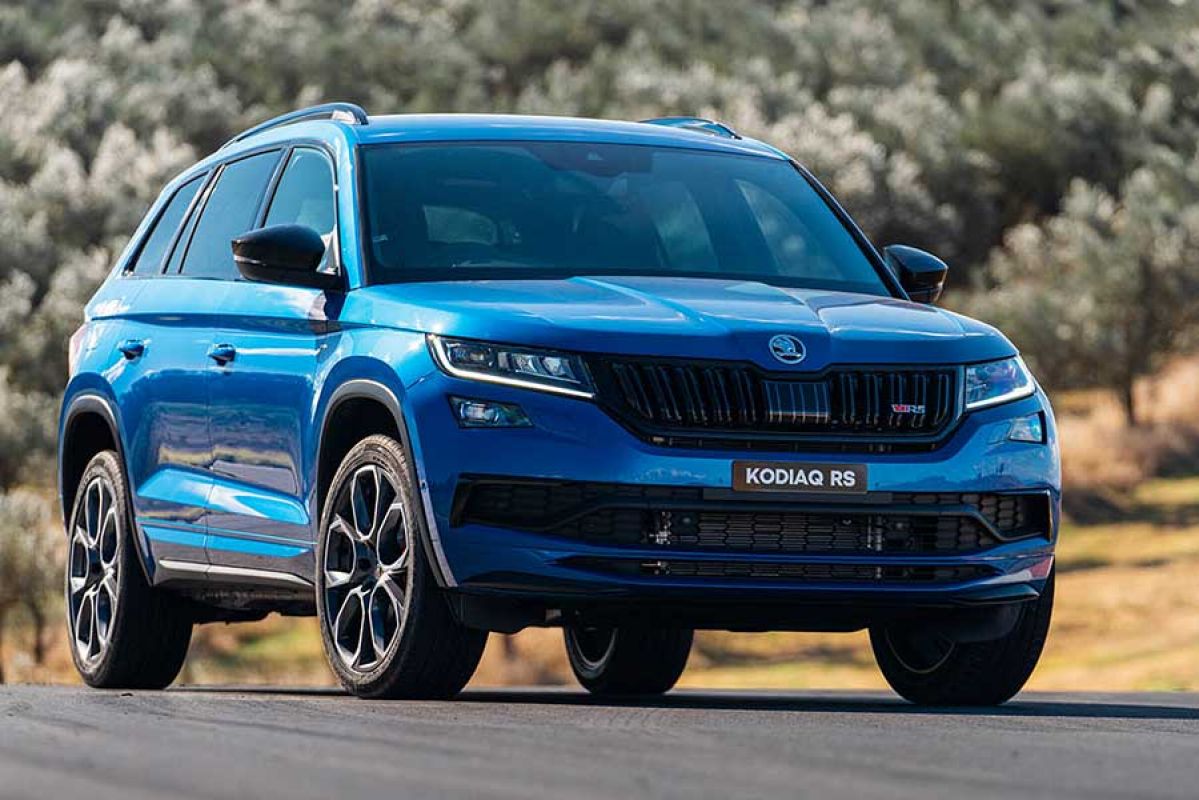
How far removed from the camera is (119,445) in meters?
10.3

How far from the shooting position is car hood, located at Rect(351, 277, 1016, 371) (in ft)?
26.0

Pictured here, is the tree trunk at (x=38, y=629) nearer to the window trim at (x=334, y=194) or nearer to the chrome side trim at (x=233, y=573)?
the chrome side trim at (x=233, y=573)

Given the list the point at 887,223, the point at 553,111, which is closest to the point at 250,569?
the point at 887,223

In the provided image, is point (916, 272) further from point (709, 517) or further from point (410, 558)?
point (410, 558)

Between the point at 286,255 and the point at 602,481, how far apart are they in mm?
1583

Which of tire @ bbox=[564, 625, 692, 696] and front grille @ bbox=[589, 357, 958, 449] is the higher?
front grille @ bbox=[589, 357, 958, 449]

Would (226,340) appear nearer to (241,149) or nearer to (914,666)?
(241,149)

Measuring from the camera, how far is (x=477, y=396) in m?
7.84

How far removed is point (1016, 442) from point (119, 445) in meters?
3.67

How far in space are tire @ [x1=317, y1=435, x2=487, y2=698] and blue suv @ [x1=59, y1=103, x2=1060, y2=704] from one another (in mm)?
12

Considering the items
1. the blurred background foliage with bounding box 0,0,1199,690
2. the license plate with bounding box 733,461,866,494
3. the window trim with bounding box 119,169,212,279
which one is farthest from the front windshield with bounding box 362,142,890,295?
the blurred background foliage with bounding box 0,0,1199,690

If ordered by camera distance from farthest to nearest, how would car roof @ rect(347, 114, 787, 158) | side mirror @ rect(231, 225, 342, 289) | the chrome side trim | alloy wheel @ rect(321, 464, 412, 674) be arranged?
car roof @ rect(347, 114, 787, 158) < the chrome side trim < side mirror @ rect(231, 225, 342, 289) < alloy wheel @ rect(321, 464, 412, 674)

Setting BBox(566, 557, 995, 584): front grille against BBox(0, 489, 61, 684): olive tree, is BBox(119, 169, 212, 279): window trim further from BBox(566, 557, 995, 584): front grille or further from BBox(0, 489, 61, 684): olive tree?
BBox(0, 489, 61, 684): olive tree

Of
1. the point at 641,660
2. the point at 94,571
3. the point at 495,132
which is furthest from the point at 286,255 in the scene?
the point at 641,660
